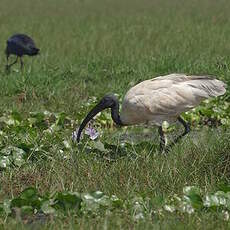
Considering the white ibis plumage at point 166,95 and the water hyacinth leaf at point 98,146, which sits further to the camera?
the white ibis plumage at point 166,95

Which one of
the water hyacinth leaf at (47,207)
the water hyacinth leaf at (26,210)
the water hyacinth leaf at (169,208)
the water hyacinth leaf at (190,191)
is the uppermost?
the water hyacinth leaf at (190,191)

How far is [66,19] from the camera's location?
20.7 meters

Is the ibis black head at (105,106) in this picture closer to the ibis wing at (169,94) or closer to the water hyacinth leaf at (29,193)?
the ibis wing at (169,94)

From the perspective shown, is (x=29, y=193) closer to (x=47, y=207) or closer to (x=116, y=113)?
(x=47, y=207)

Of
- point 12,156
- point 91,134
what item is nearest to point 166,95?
point 91,134

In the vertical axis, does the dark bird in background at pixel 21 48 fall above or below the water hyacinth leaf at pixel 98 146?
below

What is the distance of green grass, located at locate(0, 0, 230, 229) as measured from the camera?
4.92 meters

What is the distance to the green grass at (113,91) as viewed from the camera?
4917mm

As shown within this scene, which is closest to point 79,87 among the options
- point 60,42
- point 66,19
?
point 60,42

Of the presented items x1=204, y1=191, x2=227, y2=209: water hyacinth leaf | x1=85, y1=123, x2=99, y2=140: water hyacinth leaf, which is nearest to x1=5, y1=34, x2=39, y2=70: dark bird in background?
x1=85, y1=123, x2=99, y2=140: water hyacinth leaf

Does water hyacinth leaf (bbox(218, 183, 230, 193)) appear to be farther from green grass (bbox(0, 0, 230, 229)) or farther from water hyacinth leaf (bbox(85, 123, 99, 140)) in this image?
water hyacinth leaf (bbox(85, 123, 99, 140))

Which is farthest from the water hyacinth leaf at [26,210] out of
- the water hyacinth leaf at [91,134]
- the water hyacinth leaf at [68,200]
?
the water hyacinth leaf at [91,134]

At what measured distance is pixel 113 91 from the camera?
9.36 m

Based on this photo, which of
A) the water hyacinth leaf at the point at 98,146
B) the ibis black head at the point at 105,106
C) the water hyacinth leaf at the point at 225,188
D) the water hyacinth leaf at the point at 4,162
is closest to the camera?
the water hyacinth leaf at the point at 225,188
